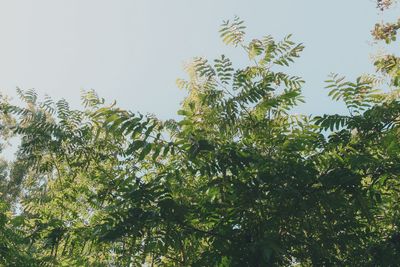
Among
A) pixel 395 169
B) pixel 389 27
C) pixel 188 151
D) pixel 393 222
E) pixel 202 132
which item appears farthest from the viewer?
pixel 389 27

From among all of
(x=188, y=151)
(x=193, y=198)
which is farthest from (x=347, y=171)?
(x=193, y=198)

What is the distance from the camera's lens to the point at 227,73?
591 cm

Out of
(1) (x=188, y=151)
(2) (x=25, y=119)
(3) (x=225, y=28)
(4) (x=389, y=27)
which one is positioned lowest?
(1) (x=188, y=151)

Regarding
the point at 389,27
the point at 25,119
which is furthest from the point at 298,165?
the point at 389,27

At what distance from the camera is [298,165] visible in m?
4.18

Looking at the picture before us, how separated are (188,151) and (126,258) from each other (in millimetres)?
2046

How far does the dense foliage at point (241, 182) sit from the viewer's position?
3969 mm

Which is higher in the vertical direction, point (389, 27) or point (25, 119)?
point (389, 27)

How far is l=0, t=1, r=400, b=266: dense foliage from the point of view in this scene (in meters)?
3.97

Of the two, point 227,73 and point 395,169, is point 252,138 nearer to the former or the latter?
point 227,73

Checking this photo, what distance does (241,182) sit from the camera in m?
4.20

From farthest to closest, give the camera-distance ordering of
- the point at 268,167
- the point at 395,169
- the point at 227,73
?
the point at 227,73
the point at 268,167
the point at 395,169

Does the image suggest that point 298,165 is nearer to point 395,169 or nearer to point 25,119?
point 395,169

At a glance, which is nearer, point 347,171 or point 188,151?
point 188,151
